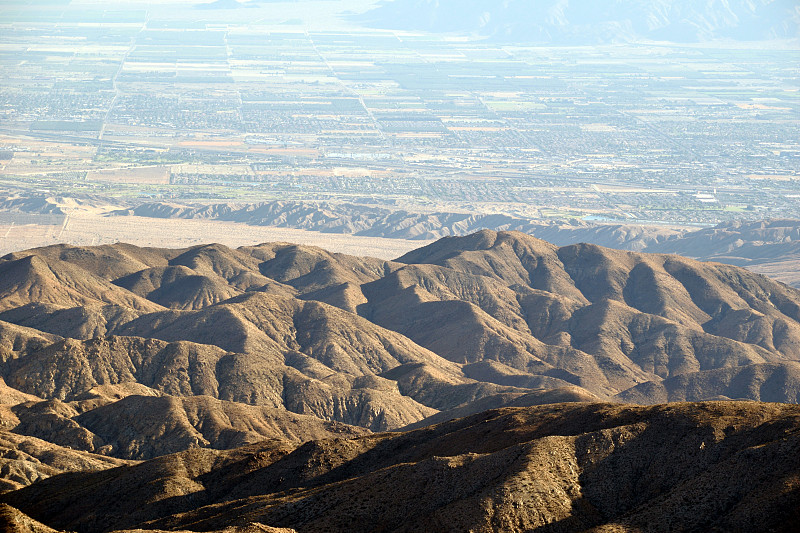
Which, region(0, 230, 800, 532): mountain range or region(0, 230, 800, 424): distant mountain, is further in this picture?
region(0, 230, 800, 424): distant mountain

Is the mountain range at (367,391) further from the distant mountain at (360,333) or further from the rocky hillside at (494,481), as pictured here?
the distant mountain at (360,333)

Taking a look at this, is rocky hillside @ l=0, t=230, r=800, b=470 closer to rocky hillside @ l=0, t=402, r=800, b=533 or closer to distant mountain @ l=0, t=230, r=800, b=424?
distant mountain @ l=0, t=230, r=800, b=424

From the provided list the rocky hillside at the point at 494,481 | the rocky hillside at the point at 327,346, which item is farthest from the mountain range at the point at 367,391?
the rocky hillside at the point at 327,346

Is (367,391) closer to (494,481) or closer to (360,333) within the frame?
(360,333)

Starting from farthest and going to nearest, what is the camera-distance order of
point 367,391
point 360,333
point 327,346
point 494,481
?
1. point 360,333
2. point 327,346
3. point 367,391
4. point 494,481

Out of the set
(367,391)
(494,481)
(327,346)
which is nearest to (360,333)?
(327,346)

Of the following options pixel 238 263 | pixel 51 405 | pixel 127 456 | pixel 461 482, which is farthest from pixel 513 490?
pixel 238 263

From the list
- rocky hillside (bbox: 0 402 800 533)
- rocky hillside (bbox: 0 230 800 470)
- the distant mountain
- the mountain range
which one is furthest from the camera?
the distant mountain

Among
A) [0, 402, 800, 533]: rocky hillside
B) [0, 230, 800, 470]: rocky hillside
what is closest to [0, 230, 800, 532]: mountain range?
[0, 402, 800, 533]: rocky hillside

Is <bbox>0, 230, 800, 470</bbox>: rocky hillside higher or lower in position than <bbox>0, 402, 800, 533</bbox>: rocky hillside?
lower
